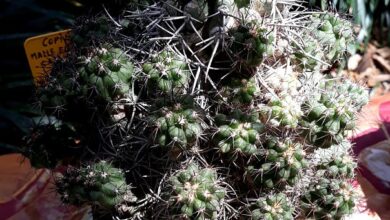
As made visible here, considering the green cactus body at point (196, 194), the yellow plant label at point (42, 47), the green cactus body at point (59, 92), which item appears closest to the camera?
the green cactus body at point (196, 194)

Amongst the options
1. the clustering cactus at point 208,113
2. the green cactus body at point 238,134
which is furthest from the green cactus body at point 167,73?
the green cactus body at point 238,134

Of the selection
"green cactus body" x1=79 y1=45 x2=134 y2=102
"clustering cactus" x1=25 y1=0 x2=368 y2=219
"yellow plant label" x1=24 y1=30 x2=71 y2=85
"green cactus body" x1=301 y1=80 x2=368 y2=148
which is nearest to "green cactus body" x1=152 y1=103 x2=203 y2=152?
"clustering cactus" x1=25 y1=0 x2=368 y2=219

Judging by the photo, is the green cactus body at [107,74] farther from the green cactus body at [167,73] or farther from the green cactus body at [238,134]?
the green cactus body at [238,134]

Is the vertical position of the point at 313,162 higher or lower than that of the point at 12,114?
higher

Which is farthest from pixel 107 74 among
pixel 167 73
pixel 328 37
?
pixel 328 37

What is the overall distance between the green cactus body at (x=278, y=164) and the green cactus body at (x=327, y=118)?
0.05 metres

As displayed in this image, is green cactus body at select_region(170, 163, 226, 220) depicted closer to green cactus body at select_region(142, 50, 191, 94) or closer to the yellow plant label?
green cactus body at select_region(142, 50, 191, 94)

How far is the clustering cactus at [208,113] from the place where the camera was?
3.57 feet

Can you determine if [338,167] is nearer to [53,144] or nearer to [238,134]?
[238,134]

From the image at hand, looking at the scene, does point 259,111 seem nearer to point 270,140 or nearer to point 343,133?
point 270,140

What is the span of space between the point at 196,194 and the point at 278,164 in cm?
16

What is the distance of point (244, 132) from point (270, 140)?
64 mm

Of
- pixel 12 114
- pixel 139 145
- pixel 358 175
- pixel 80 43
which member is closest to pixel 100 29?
pixel 80 43

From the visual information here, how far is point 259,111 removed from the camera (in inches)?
44.0
